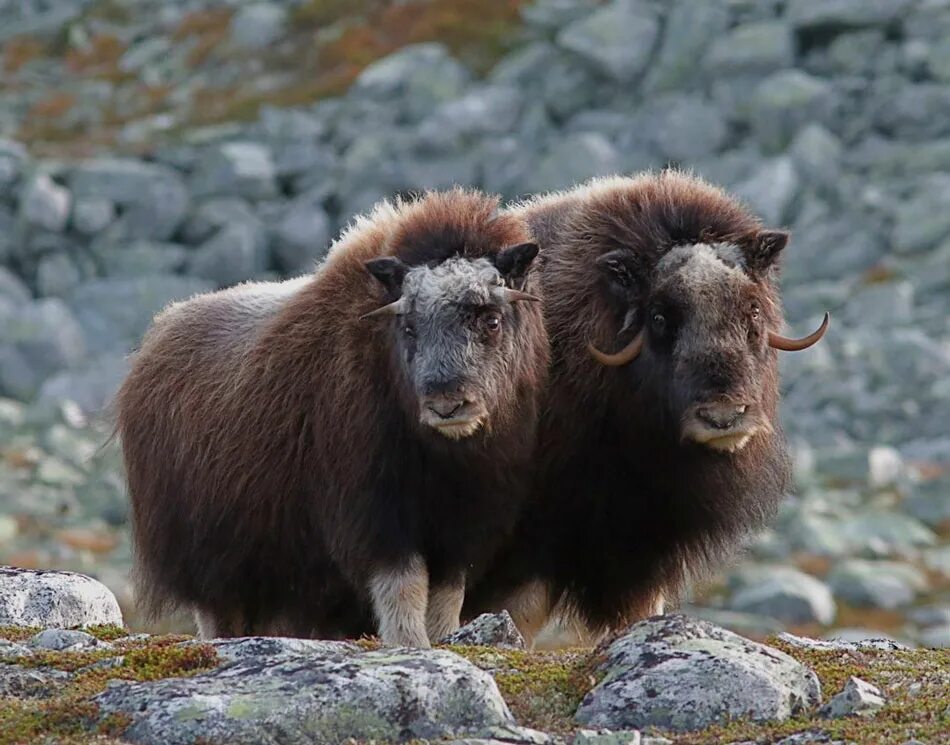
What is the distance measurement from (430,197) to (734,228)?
3.95 feet

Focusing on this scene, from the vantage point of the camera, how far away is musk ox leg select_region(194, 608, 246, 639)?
26.3 feet

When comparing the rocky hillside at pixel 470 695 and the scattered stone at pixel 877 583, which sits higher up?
the rocky hillside at pixel 470 695

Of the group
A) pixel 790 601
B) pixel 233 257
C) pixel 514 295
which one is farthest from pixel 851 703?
pixel 233 257

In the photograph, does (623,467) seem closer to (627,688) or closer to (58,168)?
(627,688)

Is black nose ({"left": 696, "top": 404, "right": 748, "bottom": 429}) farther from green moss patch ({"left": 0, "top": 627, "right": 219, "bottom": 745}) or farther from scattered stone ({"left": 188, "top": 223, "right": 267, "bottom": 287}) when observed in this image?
scattered stone ({"left": 188, "top": 223, "right": 267, "bottom": 287})

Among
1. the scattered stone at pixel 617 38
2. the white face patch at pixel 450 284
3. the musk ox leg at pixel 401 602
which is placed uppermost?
the white face patch at pixel 450 284

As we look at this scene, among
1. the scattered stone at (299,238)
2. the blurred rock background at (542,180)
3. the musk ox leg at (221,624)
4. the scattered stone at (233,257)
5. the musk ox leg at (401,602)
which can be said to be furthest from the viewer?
the scattered stone at (233,257)

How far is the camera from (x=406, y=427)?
7.01 meters

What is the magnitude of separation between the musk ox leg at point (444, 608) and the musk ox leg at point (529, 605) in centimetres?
59

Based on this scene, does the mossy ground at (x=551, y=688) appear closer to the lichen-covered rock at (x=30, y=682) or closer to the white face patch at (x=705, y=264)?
the lichen-covered rock at (x=30, y=682)

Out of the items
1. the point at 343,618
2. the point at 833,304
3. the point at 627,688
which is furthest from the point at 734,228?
the point at 833,304

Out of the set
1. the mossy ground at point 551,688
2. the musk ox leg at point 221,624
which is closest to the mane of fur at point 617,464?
the musk ox leg at point 221,624

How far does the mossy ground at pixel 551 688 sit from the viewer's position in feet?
16.1

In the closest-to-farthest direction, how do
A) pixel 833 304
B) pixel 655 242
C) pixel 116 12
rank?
pixel 655 242 → pixel 833 304 → pixel 116 12
